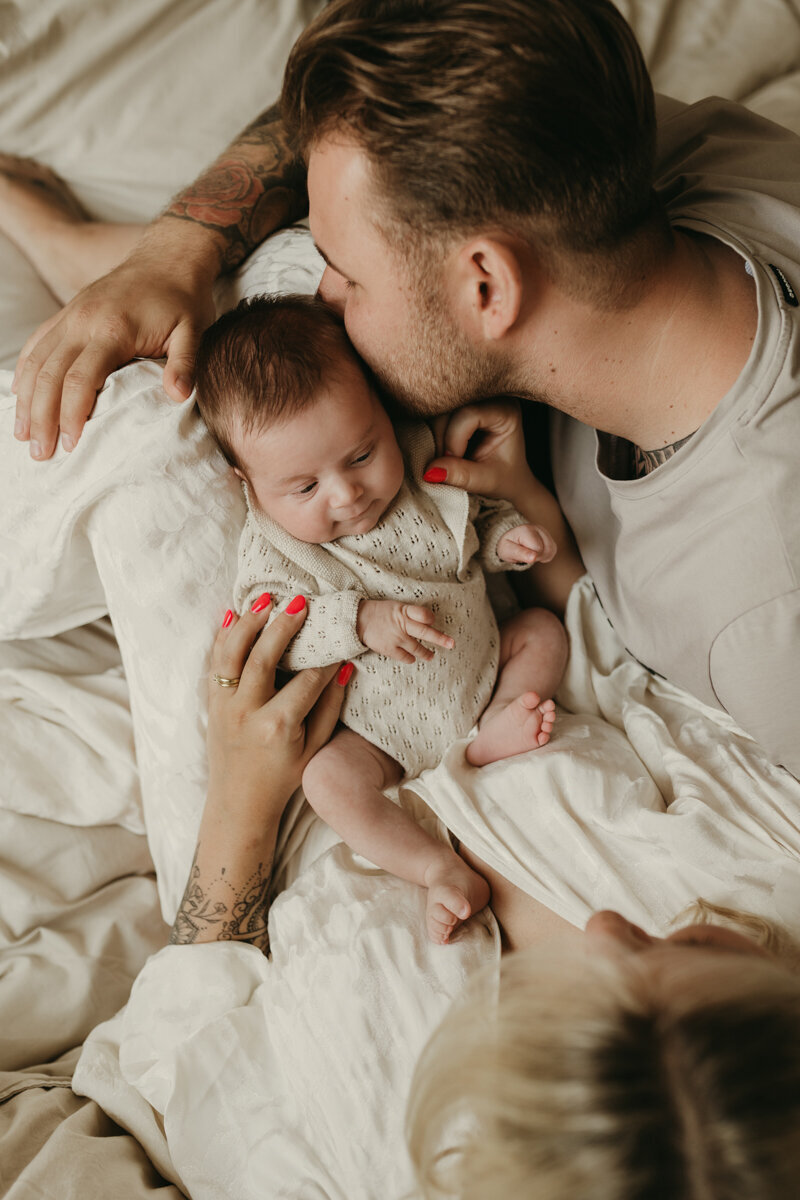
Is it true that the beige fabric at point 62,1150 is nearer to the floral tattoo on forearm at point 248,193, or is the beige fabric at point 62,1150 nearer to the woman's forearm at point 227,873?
the woman's forearm at point 227,873

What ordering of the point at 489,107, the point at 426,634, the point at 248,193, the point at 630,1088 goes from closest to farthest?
the point at 630,1088 → the point at 489,107 → the point at 426,634 → the point at 248,193

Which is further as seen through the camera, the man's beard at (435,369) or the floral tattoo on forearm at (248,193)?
the floral tattoo on forearm at (248,193)

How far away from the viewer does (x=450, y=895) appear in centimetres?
116

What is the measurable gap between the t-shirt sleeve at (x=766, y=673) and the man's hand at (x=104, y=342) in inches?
34.6

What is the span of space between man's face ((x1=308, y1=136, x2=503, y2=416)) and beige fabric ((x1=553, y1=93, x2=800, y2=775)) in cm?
29

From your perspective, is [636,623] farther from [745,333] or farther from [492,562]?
[745,333]

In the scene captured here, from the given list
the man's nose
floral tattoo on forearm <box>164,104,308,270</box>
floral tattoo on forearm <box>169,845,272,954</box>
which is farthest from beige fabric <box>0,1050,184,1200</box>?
floral tattoo on forearm <box>164,104,308,270</box>

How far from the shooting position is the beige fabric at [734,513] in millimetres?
1093

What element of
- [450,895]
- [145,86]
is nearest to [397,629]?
[450,895]

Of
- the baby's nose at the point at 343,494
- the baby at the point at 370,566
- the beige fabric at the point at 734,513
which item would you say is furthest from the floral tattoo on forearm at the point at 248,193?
the beige fabric at the point at 734,513

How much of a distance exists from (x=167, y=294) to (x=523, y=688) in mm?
888

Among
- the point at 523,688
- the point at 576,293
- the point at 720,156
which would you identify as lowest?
the point at 523,688

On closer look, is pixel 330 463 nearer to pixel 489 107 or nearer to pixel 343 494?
pixel 343 494

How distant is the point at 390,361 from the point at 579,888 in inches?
31.6
